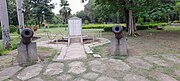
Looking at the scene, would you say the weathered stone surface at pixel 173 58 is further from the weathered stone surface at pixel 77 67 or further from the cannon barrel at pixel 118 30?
the weathered stone surface at pixel 77 67

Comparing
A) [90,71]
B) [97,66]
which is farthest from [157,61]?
[90,71]

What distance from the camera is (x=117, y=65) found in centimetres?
417

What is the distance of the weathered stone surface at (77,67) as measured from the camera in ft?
12.5

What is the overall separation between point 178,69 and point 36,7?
107 ft

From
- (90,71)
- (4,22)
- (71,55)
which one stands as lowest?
(90,71)

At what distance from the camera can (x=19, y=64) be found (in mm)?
4406

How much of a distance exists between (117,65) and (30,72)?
1.94 meters

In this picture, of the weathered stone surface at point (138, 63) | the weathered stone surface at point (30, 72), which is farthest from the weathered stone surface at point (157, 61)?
the weathered stone surface at point (30, 72)

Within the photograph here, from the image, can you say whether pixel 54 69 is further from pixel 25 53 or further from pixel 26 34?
pixel 26 34

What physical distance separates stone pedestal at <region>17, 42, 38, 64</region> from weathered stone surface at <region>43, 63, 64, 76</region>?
0.63 meters

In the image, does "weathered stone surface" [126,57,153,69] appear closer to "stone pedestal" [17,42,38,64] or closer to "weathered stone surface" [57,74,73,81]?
"weathered stone surface" [57,74,73,81]

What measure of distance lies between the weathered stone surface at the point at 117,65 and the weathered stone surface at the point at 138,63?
0.23 m

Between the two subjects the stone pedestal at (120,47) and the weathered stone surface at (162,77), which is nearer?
the weathered stone surface at (162,77)

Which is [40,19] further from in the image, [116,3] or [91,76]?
[91,76]
